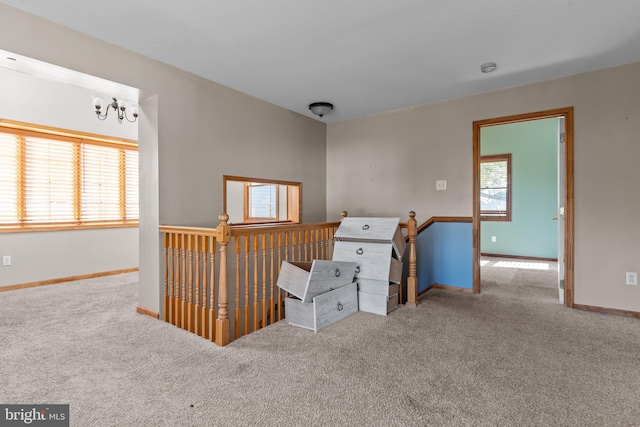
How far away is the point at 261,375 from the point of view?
1.88 metres

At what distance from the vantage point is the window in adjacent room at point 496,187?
6.23 m

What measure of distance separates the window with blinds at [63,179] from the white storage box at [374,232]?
376 cm

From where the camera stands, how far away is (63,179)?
14.8 ft

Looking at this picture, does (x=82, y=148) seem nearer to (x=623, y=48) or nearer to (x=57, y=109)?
(x=57, y=109)

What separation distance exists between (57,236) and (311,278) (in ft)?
12.8

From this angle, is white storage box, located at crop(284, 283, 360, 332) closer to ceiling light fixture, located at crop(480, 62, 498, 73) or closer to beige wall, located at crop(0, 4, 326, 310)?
beige wall, located at crop(0, 4, 326, 310)

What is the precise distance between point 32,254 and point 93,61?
9.83 feet

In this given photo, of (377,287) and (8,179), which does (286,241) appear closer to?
(377,287)

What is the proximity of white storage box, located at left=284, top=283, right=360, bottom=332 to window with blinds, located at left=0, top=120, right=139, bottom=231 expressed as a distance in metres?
3.74

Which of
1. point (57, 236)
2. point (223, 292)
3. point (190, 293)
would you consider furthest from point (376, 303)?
point (57, 236)

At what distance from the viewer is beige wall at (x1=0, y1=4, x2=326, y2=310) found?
232cm

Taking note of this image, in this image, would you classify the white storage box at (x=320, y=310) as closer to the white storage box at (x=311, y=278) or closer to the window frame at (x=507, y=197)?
the white storage box at (x=311, y=278)

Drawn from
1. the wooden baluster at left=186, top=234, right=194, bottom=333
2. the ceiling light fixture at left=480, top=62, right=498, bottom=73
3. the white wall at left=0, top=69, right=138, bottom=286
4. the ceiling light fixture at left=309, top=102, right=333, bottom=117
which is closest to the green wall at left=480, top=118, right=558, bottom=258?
the ceiling light fixture at left=480, top=62, right=498, bottom=73

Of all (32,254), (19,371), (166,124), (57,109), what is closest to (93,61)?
(166,124)
